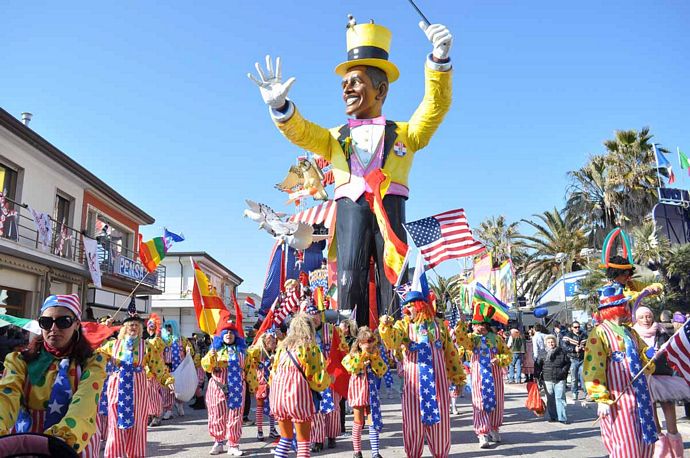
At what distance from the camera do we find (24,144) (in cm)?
1573

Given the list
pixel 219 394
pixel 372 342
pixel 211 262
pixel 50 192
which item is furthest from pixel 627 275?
pixel 211 262

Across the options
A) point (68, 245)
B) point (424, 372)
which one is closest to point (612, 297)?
point (424, 372)

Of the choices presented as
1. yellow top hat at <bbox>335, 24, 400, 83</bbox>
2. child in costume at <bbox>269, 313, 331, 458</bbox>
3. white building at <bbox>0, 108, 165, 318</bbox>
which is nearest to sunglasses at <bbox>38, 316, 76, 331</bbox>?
child in costume at <bbox>269, 313, 331, 458</bbox>

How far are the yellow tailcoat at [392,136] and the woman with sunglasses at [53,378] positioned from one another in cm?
699

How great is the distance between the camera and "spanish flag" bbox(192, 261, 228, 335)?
8633mm

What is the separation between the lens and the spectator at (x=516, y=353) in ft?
49.4

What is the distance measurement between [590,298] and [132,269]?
1727cm

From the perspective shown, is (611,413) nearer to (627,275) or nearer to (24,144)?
(627,275)

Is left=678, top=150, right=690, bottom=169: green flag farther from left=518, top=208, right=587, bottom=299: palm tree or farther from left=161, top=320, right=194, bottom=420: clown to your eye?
left=161, top=320, right=194, bottom=420: clown

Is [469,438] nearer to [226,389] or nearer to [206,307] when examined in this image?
[226,389]

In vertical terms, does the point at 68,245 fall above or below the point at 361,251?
above

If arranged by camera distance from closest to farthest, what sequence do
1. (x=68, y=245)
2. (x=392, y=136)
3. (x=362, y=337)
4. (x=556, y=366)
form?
(x=362, y=337) → (x=556, y=366) → (x=392, y=136) → (x=68, y=245)

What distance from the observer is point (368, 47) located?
978 centimetres

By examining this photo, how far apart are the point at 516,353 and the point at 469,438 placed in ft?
28.1
